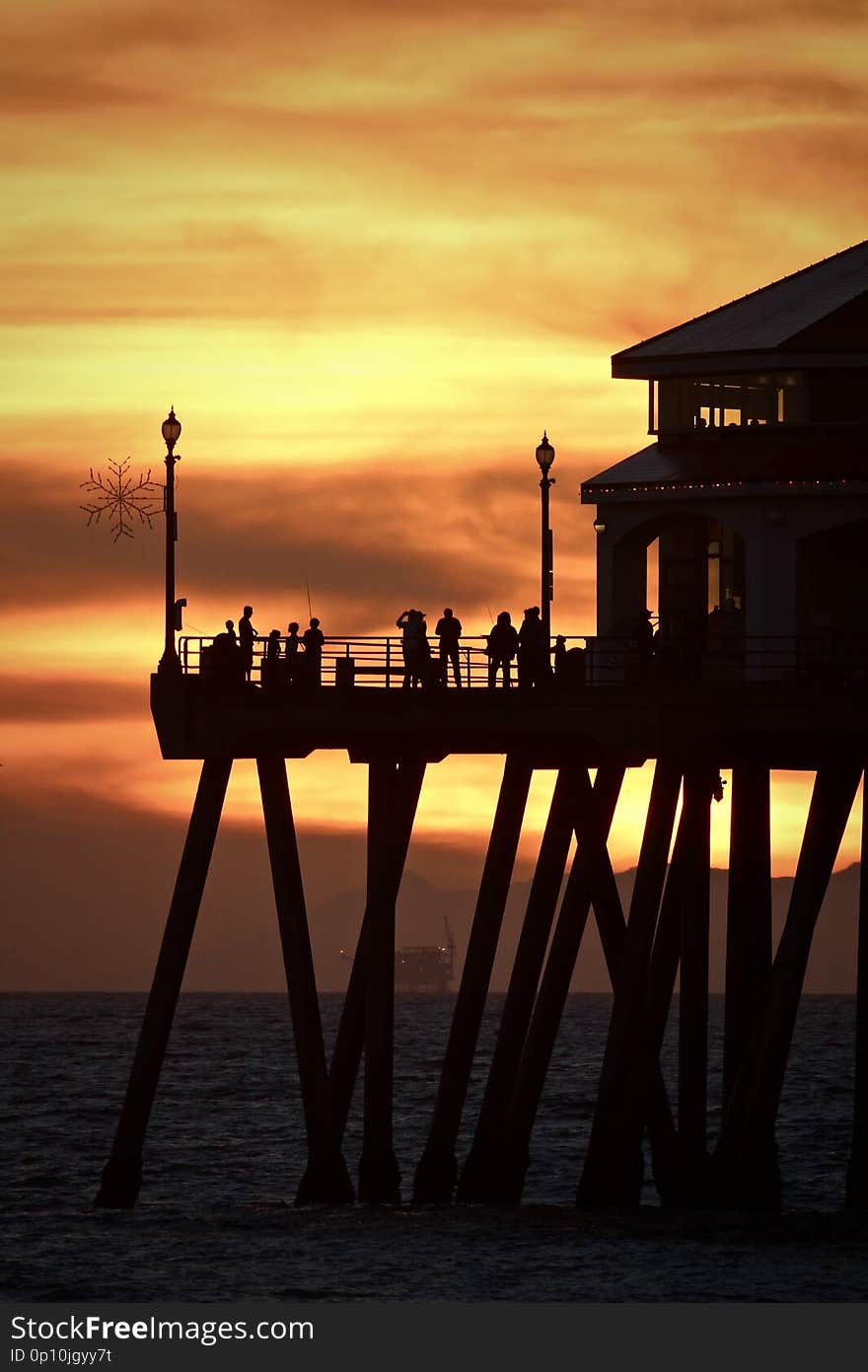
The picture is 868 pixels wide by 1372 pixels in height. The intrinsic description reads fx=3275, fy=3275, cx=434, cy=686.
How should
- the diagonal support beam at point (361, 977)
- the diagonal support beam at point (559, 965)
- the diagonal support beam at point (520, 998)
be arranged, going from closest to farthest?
the diagonal support beam at point (559, 965), the diagonal support beam at point (361, 977), the diagonal support beam at point (520, 998)

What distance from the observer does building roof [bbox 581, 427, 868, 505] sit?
52406 millimetres

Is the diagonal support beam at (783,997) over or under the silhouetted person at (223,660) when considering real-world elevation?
under

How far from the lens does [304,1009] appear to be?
5112 cm

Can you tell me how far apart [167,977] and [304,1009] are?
223 centimetres

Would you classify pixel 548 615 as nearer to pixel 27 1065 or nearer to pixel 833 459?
pixel 833 459

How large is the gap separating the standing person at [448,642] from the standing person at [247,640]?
295cm

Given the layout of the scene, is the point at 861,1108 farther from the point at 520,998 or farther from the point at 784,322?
the point at 784,322

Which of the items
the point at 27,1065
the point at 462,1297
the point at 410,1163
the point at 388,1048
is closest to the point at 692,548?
the point at 388,1048

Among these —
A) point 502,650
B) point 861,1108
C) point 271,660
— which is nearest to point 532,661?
point 502,650

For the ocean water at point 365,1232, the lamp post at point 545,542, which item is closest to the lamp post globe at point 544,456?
the lamp post at point 545,542

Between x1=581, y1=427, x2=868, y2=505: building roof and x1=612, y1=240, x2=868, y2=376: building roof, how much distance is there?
146 cm

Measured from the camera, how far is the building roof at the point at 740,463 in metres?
52.4

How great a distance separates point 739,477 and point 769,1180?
11.6 m

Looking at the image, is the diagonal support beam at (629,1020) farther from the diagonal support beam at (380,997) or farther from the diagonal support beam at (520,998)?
the diagonal support beam at (380,997)
